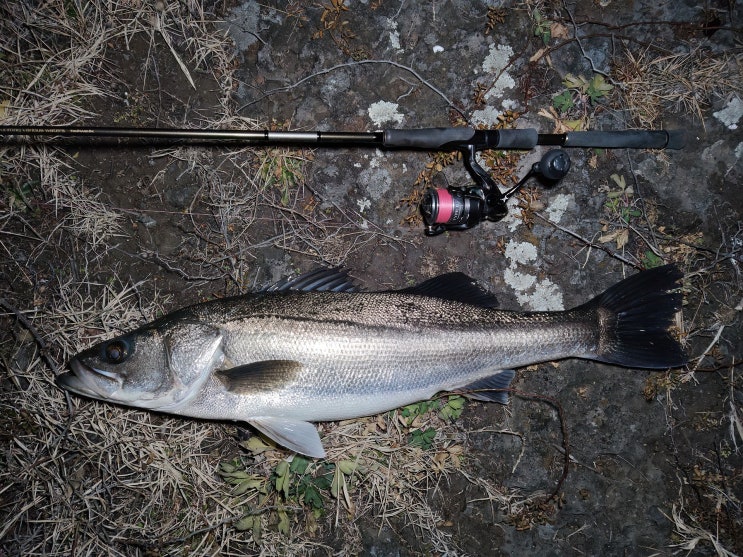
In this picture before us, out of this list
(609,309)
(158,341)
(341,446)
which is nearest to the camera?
(158,341)

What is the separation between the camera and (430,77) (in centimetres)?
396

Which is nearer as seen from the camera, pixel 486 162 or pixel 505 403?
pixel 505 403

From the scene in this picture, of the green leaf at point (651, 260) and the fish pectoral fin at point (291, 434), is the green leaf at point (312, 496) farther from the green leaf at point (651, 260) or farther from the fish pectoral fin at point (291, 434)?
the green leaf at point (651, 260)

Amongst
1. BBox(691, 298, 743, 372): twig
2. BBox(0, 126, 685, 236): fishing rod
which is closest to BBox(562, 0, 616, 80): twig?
BBox(0, 126, 685, 236): fishing rod

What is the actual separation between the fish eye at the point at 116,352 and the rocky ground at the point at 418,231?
27.9 inches

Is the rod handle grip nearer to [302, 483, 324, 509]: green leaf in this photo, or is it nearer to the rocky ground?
the rocky ground

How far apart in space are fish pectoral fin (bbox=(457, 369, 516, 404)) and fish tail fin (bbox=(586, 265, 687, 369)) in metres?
0.73

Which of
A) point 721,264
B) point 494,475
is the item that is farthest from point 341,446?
point 721,264

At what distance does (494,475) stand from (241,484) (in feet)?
6.91

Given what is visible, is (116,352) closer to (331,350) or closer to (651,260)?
(331,350)

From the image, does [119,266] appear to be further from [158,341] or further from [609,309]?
[609,309]

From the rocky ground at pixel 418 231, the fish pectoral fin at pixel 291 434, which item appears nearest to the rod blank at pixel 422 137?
the rocky ground at pixel 418 231

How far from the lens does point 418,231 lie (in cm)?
396

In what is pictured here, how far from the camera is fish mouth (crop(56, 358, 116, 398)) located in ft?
10.3
